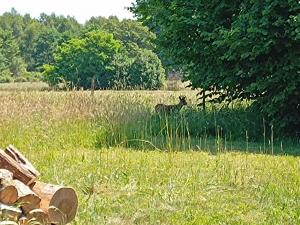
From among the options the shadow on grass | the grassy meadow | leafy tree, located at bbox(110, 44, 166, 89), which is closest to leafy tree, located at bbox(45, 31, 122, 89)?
leafy tree, located at bbox(110, 44, 166, 89)

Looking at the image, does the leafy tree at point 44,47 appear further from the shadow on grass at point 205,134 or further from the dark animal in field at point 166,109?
the shadow on grass at point 205,134

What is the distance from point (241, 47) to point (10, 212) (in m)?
6.71

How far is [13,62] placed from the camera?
7812cm

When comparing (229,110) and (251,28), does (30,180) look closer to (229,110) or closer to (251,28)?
(251,28)

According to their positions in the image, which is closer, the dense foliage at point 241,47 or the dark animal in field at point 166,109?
the dense foliage at point 241,47

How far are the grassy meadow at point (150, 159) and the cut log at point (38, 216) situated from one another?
0.41 m

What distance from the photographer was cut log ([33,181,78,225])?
4.86 meters

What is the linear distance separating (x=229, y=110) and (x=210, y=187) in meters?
6.77

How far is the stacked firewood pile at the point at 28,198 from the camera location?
4.64 metres

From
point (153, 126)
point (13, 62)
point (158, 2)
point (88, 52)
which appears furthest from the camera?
point (13, 62)

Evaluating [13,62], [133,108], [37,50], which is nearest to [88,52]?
[13,62]

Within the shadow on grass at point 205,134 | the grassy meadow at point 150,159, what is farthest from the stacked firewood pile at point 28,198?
the shadow on grass at point 205,134

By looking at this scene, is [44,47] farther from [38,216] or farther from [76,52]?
[38,216]

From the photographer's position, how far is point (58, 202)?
16.2 feet
